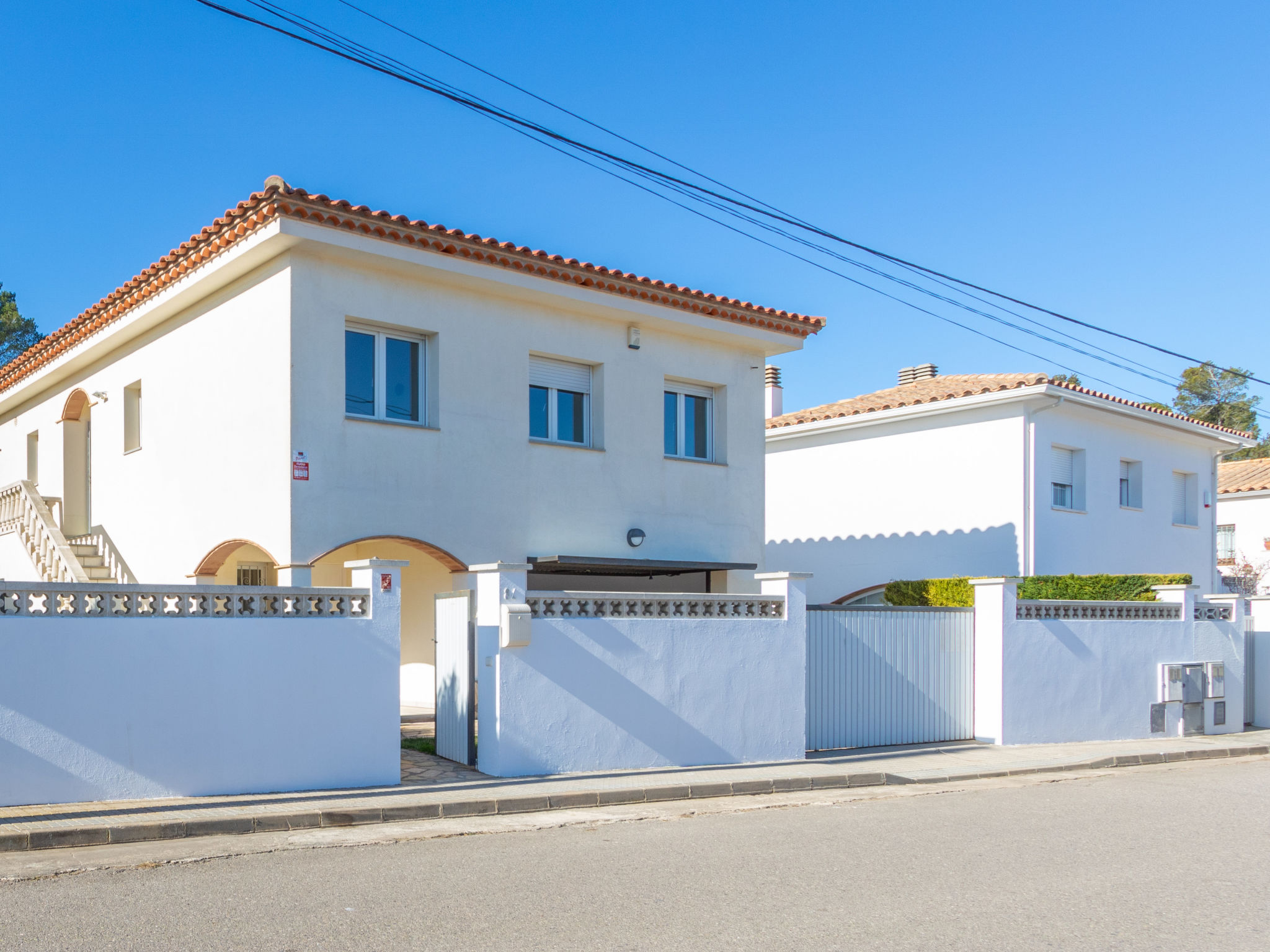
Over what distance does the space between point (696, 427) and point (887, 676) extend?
4.72m

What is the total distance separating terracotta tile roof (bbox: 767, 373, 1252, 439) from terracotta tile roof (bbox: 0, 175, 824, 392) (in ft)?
17.8

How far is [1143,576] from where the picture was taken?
18.3m

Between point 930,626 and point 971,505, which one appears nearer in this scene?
point 930,626

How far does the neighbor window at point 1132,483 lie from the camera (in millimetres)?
23078

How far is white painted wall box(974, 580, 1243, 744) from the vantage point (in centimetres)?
1419

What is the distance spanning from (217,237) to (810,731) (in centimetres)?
864

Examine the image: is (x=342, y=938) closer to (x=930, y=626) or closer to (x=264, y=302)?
(x=264, y=302)

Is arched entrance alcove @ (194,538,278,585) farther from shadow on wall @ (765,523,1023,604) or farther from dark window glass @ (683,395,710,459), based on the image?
shadow on wall @ (765,523,1023,604)

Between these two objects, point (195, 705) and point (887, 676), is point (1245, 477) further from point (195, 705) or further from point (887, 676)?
point (195, 705)

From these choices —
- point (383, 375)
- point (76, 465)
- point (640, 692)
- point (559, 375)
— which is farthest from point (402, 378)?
point (76, 465)

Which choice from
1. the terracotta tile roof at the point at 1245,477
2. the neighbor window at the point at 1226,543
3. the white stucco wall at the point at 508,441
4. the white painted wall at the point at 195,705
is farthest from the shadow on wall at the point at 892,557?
the neighbor window at the point at 1226,543

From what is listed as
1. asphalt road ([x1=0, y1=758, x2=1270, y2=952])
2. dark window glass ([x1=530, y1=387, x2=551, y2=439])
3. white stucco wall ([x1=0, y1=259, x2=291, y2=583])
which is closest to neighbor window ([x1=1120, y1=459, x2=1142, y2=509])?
dark window glass ([x1=530, y1=387, x2=551, y2=439])

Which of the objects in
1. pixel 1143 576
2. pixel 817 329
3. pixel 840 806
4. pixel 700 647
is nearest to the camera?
pixel 840 806

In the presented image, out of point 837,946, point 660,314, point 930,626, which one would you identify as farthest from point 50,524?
point 837,946
